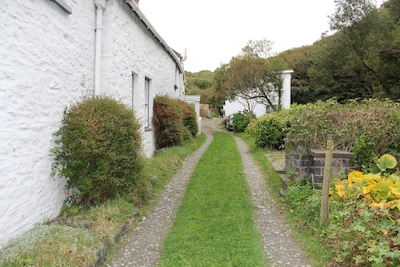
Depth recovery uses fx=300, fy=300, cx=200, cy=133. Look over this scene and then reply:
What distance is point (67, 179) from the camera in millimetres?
4910

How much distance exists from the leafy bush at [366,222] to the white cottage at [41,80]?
Result: 382 cm

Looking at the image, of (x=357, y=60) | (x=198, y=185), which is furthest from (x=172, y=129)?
(x=357, y=60)

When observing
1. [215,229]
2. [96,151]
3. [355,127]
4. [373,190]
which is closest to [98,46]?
[96,151]

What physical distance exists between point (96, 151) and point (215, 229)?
2.16m

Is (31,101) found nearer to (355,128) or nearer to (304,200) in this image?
(304,200)

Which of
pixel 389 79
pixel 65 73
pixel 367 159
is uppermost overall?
pixel 389 79

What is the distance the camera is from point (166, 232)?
15.2ft

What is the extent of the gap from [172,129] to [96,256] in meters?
7.68

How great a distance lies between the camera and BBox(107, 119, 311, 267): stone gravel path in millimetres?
3750

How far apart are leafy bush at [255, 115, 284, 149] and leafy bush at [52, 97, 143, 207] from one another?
7816 millimetres

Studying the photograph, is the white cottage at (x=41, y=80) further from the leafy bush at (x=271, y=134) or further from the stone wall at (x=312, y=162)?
the leafy bush at (x=271, y=134)

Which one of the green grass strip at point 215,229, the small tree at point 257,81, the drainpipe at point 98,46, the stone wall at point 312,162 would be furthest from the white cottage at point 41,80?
the small tree at point 257,81

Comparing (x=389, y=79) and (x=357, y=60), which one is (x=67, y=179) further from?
(x=389, y=79)

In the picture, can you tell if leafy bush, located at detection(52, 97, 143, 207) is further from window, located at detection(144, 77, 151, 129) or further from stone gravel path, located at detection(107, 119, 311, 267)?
window, located at detection(144, 77, 151, 129)
